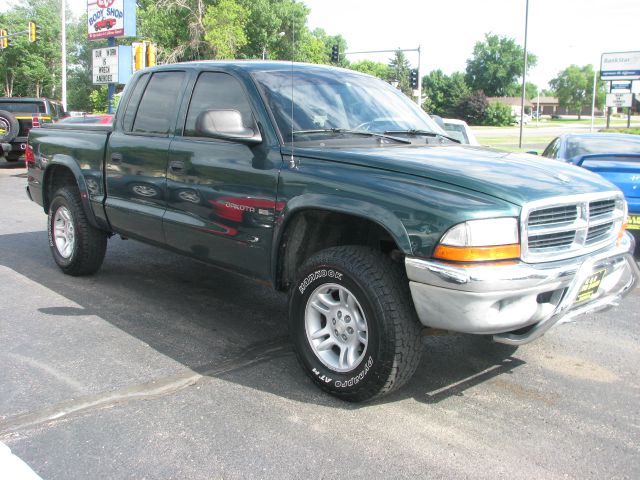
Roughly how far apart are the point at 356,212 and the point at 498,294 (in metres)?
0.85

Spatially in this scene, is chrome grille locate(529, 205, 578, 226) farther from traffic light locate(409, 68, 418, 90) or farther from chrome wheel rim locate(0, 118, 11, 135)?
traffic light locate(409, 68, 418, 90)

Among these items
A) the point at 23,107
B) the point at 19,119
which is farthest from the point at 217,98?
the point at 23,107

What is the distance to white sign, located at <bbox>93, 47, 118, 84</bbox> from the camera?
2023 cm

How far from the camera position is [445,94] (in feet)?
290

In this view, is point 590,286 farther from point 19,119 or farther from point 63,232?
point 19,119

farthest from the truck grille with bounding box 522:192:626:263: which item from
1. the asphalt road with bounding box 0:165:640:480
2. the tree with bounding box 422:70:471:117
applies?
the tree with bounding box 422:70:471:117

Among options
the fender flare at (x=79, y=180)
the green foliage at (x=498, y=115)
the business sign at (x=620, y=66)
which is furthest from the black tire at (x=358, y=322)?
the green foliage at (x=498, y=115)

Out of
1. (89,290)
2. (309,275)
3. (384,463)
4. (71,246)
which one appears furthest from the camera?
(71,246)

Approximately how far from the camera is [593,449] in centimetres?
317

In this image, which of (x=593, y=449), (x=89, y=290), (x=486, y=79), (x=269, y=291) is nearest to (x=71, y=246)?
(x=89, y=290)

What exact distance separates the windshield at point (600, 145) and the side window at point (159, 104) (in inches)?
208

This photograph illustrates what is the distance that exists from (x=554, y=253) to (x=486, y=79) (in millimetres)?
115094

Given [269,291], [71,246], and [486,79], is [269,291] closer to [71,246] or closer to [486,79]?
[71,246]

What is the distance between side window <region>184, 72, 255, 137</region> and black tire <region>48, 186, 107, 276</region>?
1804mm
